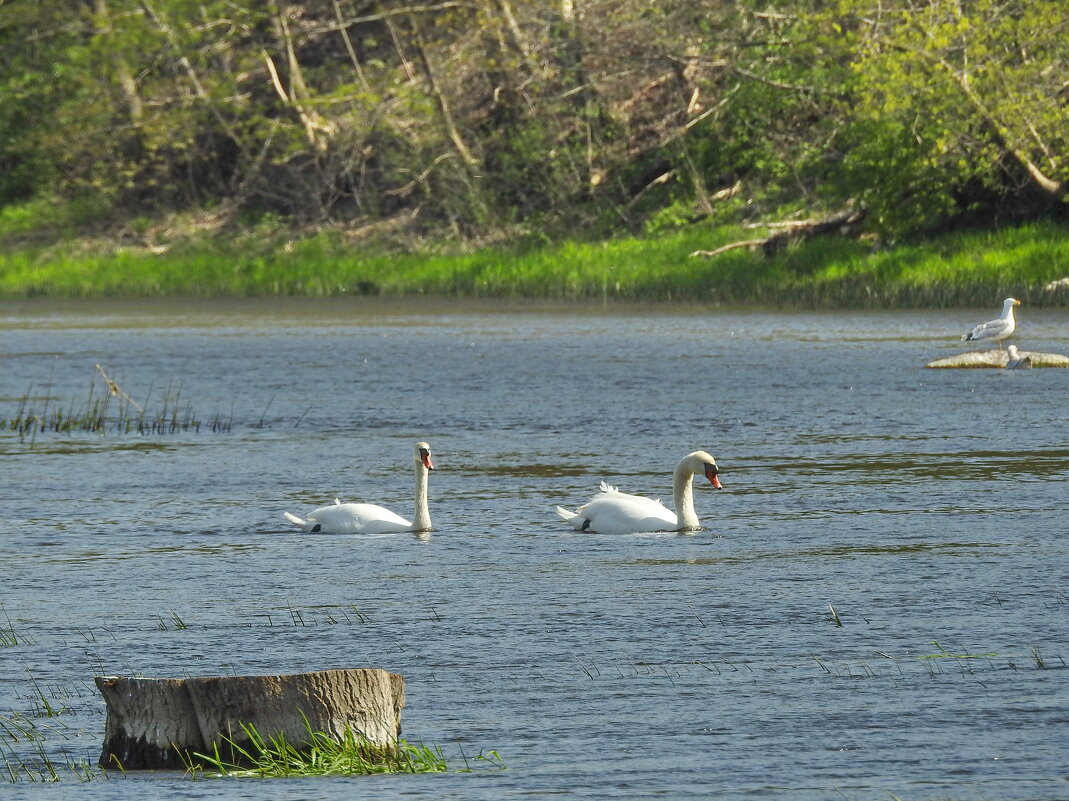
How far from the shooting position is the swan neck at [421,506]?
1544 centimetres

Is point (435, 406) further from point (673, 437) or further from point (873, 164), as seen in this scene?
point (873, 164)

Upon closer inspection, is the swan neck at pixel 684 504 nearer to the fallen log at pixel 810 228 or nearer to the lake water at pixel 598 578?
the lake water at pixel 598 578

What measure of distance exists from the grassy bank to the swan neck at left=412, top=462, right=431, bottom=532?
25473mm

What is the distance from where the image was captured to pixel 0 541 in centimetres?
1548

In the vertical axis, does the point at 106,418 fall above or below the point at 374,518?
above

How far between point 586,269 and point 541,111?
871 cm

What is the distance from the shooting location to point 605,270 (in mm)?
47500

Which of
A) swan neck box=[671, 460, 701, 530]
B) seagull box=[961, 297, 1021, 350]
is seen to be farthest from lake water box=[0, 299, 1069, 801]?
seagull box=[961, 297, 1021, 350]

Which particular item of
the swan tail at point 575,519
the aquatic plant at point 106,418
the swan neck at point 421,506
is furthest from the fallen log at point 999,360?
the swan neck at point 421,506

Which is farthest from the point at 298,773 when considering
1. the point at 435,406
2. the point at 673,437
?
the point at 435,406

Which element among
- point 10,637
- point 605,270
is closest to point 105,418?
point 10,637

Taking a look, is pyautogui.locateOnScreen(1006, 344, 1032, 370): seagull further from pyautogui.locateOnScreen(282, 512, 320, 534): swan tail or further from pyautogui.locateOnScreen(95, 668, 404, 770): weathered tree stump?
pyautogui.locateOnScreen(95, 668, 404, 770): weathered tree stump

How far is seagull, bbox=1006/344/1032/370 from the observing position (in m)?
28.0

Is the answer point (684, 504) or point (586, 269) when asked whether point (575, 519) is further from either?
point (586, 269)
